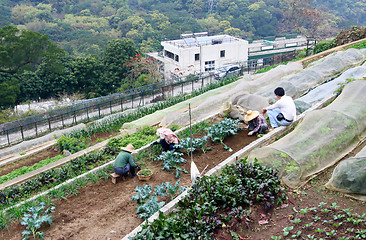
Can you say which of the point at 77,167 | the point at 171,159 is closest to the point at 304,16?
Answer: the point at 171,159

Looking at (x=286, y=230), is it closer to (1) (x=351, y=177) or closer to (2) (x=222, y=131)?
(1) (x=351, y=177)

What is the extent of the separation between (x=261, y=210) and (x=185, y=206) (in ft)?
4.14

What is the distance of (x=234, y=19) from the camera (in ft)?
260

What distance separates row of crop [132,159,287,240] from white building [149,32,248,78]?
1408 inches

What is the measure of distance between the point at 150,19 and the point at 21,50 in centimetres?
4767

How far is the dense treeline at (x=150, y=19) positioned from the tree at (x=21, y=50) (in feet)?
81.1

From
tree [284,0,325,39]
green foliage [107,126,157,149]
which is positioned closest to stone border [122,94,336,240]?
green foliage [107,126,157,149]

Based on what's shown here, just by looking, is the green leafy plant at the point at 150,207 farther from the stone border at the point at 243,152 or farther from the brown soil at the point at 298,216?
the brown soil at the point at 298,216

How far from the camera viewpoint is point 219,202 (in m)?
5.89

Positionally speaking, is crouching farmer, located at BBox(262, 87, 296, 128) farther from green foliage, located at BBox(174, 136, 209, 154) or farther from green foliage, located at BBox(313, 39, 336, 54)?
green foliage, located at BBox(313, 39, 336, 54)

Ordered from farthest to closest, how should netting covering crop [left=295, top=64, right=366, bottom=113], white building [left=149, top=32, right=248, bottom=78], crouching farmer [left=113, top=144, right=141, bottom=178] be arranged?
white building [left=149, top=32, right=248, bottom=78] < netting covering crop [left=295, top=64, right=366, bottom=113] < crouching farmer [left=113, top=144, right=141, bottom=178]

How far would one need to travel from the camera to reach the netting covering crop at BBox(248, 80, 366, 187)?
6695 mm

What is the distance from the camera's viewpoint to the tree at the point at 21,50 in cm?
3030

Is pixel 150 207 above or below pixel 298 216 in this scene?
below
